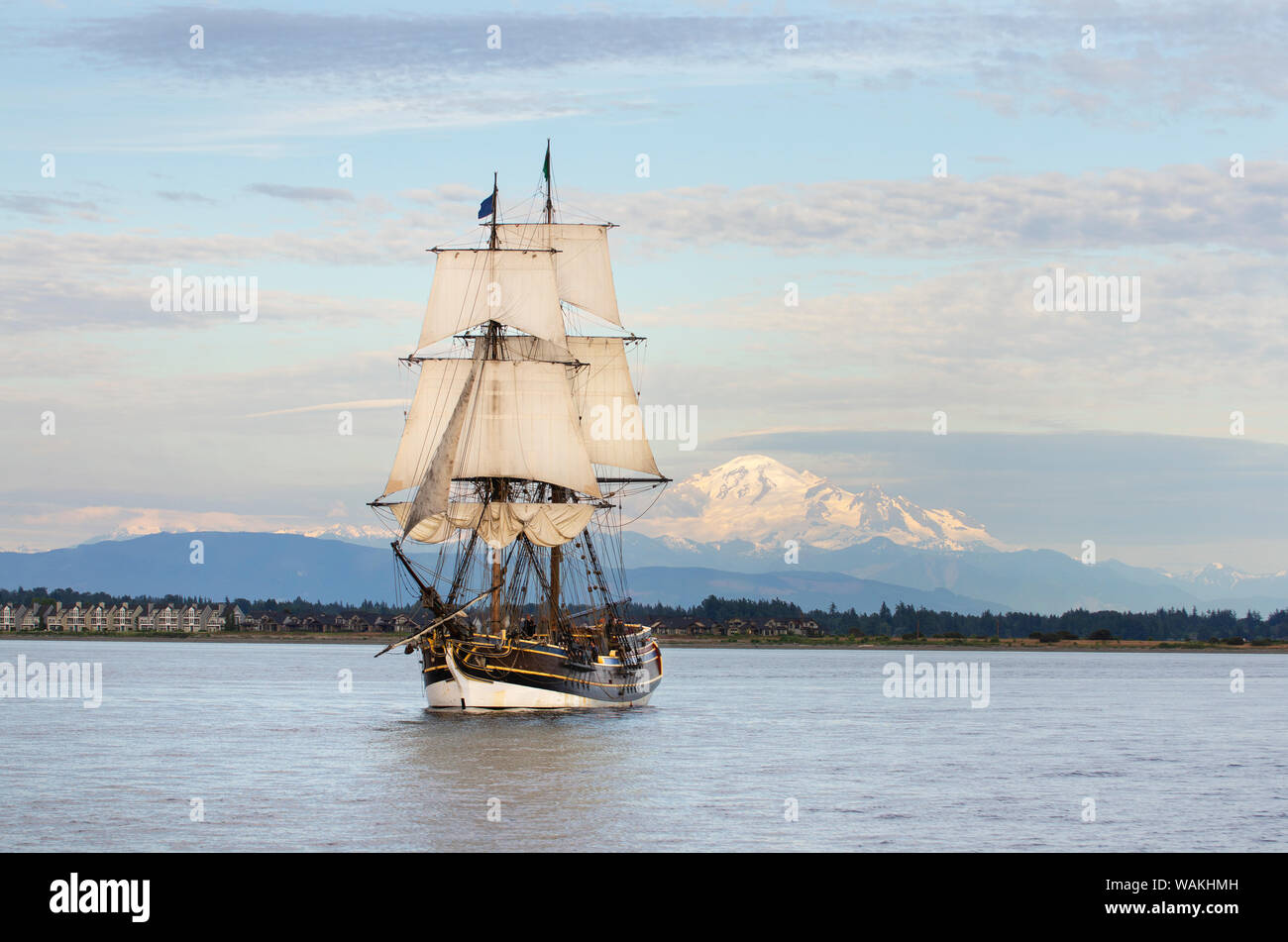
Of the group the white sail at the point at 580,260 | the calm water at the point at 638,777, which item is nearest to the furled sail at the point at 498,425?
the white sail at the point at 580,260

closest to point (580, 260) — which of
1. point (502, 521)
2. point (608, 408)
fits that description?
point (608, 408)

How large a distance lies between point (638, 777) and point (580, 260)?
48.7 m

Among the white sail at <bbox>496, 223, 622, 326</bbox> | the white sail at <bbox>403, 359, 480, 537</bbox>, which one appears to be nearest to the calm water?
the white sail at <bbox>403, 359, 480, 537</bbox>

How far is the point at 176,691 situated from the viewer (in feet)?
295

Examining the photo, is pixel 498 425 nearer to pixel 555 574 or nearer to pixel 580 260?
pixel 555 574

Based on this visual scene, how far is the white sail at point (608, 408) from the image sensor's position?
285 feet

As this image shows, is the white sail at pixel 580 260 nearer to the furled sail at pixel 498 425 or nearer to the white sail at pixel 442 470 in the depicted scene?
the furled sail at pixel 498 425

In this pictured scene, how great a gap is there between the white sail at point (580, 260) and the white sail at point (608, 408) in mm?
2008

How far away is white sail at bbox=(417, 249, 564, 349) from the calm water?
20564 millimetres

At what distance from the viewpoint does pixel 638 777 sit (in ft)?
142
